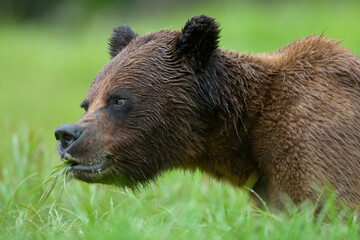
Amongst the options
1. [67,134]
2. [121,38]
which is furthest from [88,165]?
[121,38]

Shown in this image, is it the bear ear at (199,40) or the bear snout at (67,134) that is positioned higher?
the bear ear at (199,40)

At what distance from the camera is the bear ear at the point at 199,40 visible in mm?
4352

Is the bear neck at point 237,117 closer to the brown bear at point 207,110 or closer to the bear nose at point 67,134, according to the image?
the brown bear at point 207,110

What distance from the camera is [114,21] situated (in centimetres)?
2062

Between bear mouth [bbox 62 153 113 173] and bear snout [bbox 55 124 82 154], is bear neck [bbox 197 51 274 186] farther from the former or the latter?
bear snout [bbox 55 124 82 154]

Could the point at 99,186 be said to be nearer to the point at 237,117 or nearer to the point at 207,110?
the point at 207,110

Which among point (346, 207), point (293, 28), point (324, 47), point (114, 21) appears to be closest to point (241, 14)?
point (293, 28)

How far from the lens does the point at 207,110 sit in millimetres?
4410

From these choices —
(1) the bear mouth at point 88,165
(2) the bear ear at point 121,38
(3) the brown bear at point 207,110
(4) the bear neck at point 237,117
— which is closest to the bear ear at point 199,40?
(3) the brown bear at point 207,110

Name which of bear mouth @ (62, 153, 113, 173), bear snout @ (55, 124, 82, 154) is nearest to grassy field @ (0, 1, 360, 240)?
bear mouth @ (62, 153, 113, 173)

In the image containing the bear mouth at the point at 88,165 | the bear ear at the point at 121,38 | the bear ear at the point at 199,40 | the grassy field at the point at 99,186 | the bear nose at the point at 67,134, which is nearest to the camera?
the grassy field at the point at 99,186

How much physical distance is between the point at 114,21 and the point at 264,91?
16.9 metres

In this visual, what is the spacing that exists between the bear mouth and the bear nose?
123 mm

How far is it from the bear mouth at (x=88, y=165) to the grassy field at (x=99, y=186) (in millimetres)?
218
